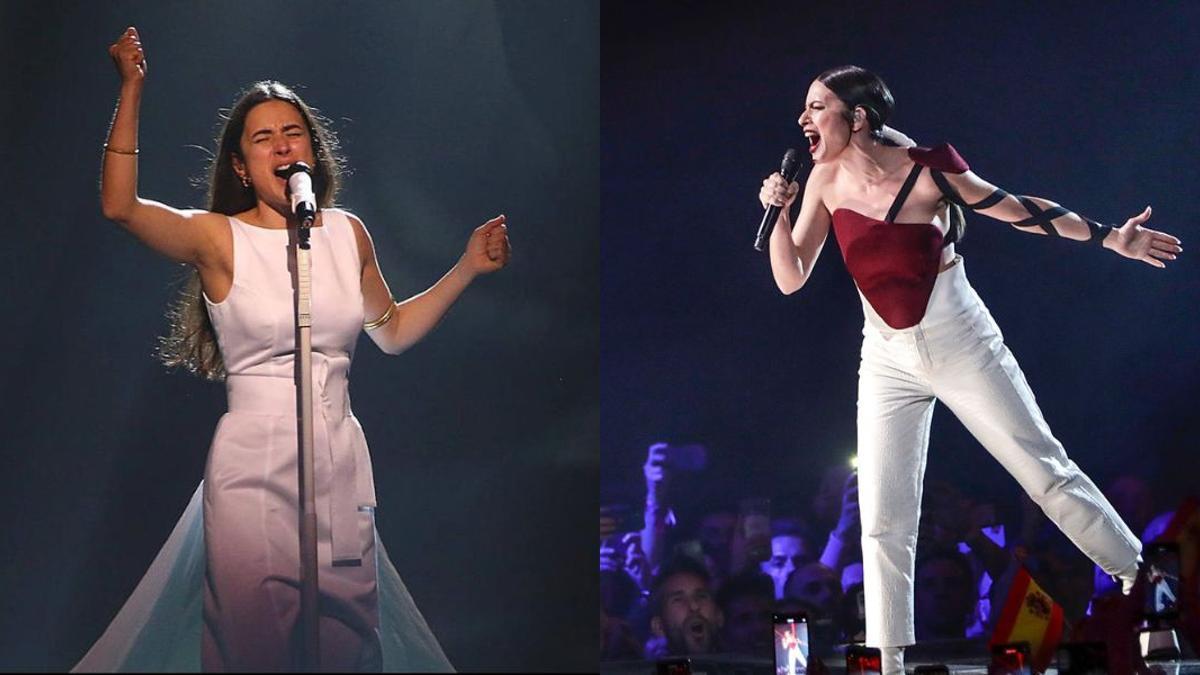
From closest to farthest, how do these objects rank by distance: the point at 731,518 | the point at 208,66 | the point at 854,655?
the point at 854,655 < the point at 208,66 < the point at 731,518

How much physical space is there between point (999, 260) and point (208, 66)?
311 cm

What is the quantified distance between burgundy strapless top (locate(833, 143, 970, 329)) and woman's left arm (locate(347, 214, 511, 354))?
1.32 metres

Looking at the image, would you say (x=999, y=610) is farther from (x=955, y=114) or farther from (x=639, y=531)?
(x=955, y=114)

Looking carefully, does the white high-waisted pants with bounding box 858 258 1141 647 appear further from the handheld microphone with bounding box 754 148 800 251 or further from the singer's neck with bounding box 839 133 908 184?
the handheld microphone with bounding box 754 148 800 251

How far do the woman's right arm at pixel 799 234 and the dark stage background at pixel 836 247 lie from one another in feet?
0.27

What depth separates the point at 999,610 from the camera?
5.92 m

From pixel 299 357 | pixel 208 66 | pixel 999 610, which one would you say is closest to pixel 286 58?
pixel 208 66

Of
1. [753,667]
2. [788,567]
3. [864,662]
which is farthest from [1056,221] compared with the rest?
[753,667]

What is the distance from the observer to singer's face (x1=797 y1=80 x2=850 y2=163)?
5859mm

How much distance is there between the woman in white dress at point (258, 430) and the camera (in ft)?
16.5

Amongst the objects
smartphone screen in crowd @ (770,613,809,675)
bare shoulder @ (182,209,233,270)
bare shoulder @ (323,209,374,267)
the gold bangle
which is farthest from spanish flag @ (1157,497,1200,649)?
bare shoulder @ (182,209,233,270)

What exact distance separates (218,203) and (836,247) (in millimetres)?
2330

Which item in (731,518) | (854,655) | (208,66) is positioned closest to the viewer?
(854,655)

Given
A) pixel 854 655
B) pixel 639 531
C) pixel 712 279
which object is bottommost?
pixel 854 655
